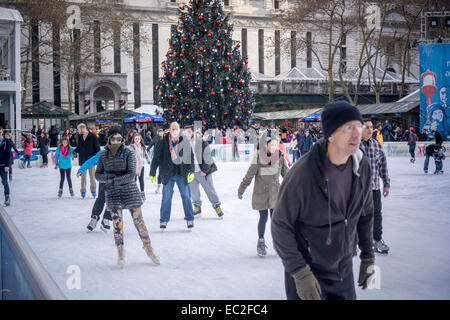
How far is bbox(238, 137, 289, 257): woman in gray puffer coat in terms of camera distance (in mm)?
5570

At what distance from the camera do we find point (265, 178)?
5.66 metres

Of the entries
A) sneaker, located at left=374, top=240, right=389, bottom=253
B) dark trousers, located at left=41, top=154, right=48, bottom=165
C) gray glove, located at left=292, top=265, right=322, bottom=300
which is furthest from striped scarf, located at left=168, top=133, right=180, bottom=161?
dark trousers, located at left=41, top=154, right=48, bottom=165

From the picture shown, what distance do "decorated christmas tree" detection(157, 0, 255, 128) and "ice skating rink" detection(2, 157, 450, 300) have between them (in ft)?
34.0

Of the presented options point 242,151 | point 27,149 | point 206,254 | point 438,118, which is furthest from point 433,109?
point 206,254

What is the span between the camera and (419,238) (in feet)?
20.7

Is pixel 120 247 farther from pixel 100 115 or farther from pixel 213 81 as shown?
pixel 100 115

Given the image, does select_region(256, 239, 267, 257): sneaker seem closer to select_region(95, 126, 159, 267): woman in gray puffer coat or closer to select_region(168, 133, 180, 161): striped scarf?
select_region(95, 126, 159, 267): woman in gray puffer coat

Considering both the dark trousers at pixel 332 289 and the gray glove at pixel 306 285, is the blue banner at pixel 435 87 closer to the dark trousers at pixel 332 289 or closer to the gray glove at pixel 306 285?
the dark trousers at pixel 332 289

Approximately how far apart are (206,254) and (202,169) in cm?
237

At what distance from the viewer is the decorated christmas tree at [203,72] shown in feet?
66.0

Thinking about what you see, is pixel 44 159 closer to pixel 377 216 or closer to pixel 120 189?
pixel 120 189

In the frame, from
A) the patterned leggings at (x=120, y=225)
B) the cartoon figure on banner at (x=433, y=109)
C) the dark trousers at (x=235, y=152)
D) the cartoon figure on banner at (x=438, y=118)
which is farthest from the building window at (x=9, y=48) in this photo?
the patterned leggings at (x=120, y=225)

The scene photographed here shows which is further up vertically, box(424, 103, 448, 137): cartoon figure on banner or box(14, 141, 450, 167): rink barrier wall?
box(424, 103, 448, 137): cartoon figure on banner
